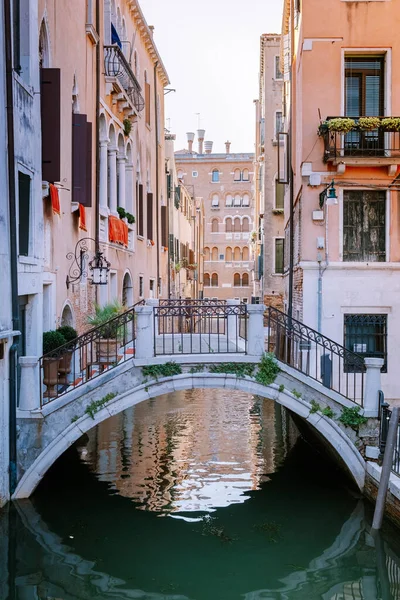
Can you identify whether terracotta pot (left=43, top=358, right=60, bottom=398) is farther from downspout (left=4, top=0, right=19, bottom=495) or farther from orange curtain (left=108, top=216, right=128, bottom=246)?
orange curtain (left=108, top=216, right=128, bottom=246)

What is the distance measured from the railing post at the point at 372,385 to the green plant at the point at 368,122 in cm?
569

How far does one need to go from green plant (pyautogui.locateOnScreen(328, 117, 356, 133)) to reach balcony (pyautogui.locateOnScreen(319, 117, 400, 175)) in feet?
0.33

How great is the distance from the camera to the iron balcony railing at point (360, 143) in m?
15.0

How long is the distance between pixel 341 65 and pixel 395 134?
1.91 m

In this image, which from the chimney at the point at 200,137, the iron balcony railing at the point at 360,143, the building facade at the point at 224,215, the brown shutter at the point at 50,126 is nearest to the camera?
the brown shutter at the point at 50,126

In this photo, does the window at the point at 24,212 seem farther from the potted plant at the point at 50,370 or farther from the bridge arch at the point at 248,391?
the bridge arch at the point at 248,391

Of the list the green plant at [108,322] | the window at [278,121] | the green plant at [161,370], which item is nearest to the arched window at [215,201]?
the window at [278,121]

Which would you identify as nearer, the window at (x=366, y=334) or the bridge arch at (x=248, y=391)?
the bridge arch at (x=248, y=391)

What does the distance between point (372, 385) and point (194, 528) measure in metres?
3.43

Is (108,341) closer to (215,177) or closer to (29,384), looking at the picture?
(29,384)

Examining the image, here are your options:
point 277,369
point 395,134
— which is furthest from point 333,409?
point 395,134

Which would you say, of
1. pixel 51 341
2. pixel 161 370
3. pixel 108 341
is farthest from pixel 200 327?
pixel 51 341

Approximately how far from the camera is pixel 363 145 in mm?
15516

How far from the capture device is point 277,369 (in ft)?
37.1
